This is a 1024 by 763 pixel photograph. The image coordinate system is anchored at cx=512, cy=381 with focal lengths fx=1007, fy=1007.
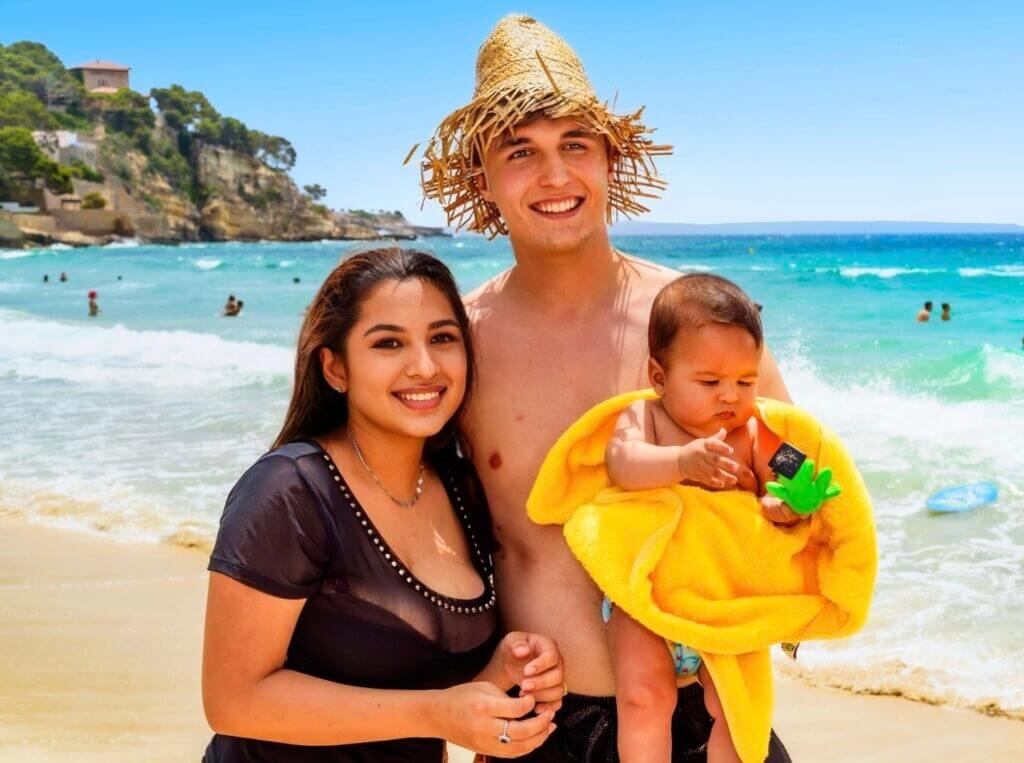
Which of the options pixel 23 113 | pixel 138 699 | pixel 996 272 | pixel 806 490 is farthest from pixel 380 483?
pixel 23 113

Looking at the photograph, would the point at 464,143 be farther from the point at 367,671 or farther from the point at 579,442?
the point at 367,671

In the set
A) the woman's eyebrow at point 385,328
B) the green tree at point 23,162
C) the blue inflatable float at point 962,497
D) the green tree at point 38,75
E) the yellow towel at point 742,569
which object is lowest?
the blue inflatable float at point 962,497

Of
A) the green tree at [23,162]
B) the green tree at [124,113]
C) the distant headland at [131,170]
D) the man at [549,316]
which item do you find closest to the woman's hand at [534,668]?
the man at [549,316]

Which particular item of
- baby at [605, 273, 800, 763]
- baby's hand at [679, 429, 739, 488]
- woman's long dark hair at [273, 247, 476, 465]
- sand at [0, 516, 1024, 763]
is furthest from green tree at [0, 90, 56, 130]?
baby's hand at [679, 429, 739, 488]

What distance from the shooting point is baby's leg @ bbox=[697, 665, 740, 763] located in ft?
7.73

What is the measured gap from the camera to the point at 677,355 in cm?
248

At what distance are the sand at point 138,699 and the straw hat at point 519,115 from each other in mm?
2657

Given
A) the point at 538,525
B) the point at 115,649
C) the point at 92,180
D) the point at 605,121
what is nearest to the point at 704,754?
the point at 538,525

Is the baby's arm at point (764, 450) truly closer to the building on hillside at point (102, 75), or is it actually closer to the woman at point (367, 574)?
the woman at point (367, 574)

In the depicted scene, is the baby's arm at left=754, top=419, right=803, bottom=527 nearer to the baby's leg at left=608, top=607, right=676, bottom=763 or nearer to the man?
the man

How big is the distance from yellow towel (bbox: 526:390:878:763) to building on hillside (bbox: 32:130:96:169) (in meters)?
91.0

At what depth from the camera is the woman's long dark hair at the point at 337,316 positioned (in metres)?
2.44

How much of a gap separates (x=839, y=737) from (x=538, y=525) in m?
2.49

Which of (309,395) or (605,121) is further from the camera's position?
(605,121)
